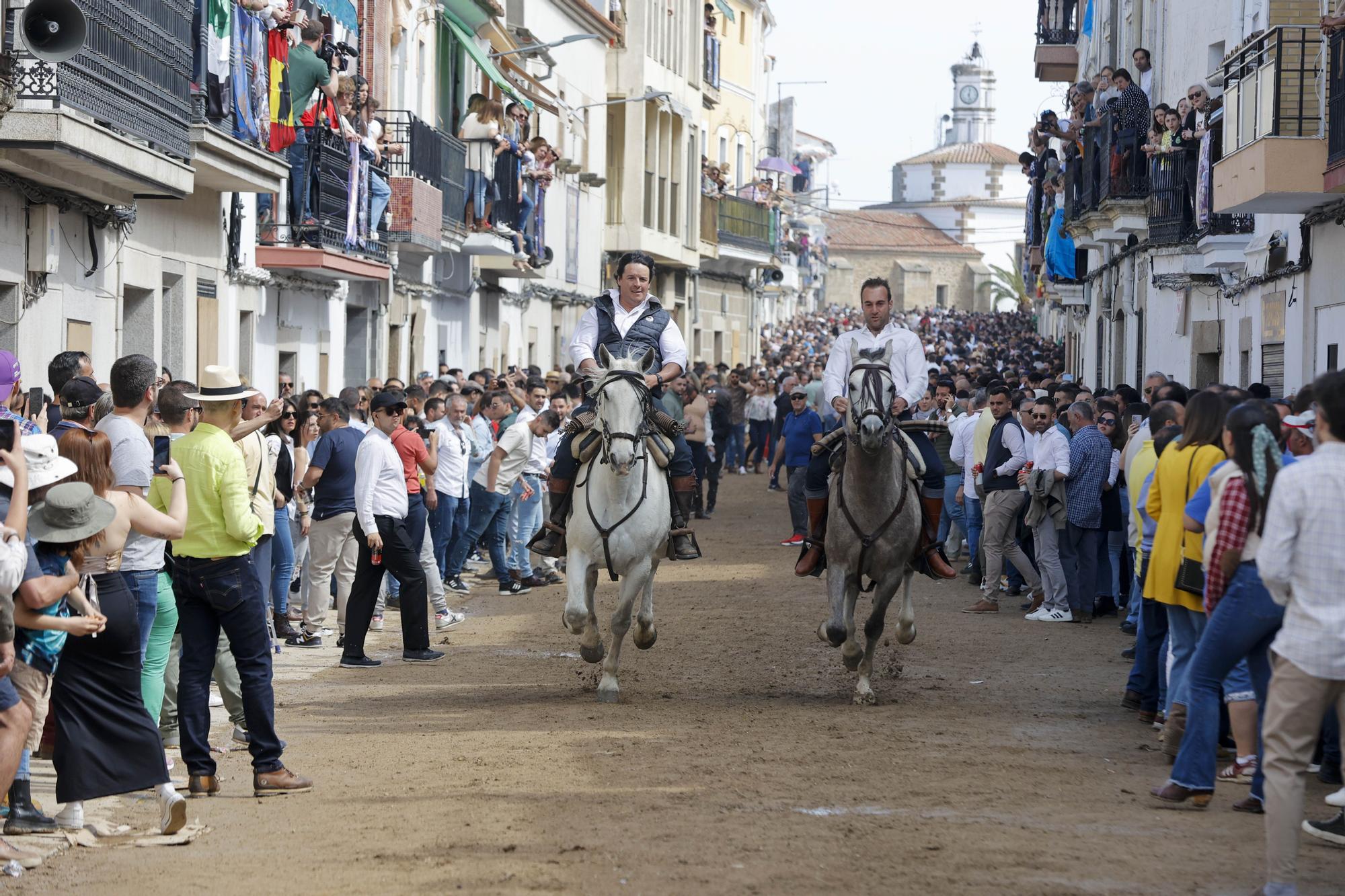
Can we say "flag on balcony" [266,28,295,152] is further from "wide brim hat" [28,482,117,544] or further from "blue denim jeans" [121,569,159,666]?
"wide brim hat" [28,482,117,544]

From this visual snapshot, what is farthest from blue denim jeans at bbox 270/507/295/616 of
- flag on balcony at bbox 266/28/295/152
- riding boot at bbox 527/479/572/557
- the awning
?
the awning

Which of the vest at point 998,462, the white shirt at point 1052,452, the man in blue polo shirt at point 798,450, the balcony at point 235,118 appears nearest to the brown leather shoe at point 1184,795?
the white shirt at point 1052,452

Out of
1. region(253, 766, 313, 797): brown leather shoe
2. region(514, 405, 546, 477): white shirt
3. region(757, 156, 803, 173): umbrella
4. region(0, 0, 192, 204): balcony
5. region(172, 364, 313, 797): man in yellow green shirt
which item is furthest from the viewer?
region(757, 156, 803, 173): umbrella

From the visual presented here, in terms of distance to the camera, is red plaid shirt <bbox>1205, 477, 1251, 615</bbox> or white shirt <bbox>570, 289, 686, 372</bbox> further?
white shirt <bbox>570, 289, 686, 372</bbox>

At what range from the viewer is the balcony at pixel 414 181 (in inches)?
972

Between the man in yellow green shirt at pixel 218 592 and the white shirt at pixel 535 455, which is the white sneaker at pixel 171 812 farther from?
the white shirt at pixel 535 455

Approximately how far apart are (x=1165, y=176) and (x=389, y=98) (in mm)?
10532

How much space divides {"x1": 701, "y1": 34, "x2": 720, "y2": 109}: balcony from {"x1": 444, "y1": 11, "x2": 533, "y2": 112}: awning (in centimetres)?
1980

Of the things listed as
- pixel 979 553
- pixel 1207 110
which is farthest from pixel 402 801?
pixel 1207 110

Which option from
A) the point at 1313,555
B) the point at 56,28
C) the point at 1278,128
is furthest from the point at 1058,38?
the point at 1313,555

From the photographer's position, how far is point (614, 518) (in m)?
10.8

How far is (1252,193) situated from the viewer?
1722cm

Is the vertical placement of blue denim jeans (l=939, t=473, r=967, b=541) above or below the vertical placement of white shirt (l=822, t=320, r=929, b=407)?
below

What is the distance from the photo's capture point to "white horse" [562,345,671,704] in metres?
10.4
